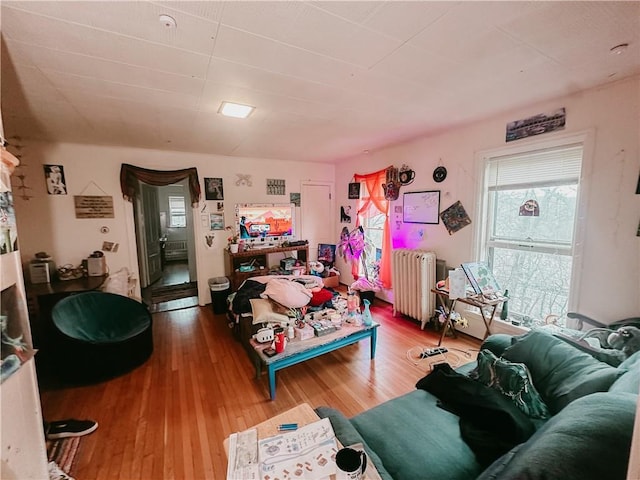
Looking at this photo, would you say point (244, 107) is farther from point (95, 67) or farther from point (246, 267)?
point (246, 267)

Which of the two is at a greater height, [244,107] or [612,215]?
[244,107]

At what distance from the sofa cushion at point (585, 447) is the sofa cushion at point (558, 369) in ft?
1.61

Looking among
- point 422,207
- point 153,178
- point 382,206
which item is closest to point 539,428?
point 422,207

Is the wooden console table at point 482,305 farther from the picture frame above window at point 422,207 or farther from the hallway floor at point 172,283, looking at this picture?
the hallway floor at point 172,283

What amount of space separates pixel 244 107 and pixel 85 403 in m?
2.75

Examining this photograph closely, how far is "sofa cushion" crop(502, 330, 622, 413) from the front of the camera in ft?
4.13

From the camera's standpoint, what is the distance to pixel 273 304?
2723 mm

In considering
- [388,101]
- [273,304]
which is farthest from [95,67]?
[273,304]

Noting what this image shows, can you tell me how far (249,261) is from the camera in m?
4.35

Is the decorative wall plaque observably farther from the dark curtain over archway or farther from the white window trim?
the white window trim

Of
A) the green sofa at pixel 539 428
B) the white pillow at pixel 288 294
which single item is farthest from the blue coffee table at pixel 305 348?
the green sofa at pixel 539 428

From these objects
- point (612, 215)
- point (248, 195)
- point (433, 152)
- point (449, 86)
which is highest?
point (449, 86)

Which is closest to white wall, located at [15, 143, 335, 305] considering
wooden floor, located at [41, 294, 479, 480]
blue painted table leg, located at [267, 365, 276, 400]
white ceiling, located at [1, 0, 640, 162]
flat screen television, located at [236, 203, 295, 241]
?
flat screen television, located at [236, 203, 295, 241]

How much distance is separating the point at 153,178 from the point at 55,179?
105 cm
